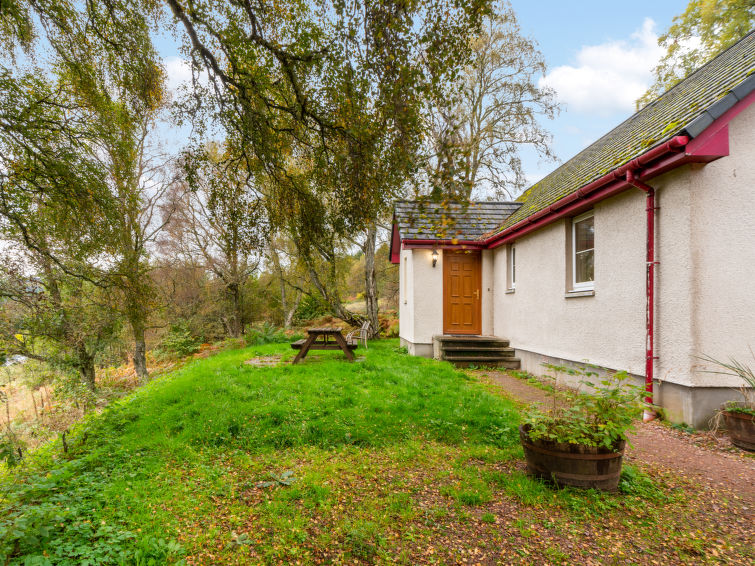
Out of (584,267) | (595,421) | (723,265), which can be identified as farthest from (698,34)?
(595,421)

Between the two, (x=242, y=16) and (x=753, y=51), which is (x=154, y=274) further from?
(x=753, y=51)

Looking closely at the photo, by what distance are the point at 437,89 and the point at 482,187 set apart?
1645 centimetres

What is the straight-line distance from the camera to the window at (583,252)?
23.6 ft

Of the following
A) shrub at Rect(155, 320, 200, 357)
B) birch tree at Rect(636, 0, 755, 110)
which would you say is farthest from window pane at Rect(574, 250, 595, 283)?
shrub at Rect(155, 320, 200, 357)

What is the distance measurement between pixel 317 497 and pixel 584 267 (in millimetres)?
6605

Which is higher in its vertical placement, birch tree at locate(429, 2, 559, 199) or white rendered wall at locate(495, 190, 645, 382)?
birch tree at locate(429, 2, 559, 199)

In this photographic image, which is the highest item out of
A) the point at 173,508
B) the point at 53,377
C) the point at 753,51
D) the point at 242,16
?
the point at 753,51

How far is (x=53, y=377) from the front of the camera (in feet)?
36.0

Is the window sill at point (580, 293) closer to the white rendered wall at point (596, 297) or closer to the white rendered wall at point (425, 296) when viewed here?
the white rendered wall at point (596, 297)

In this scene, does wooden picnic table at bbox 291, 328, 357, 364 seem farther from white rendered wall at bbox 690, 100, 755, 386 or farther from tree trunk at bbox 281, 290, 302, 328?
tree trunk at bbox 281, 290, 302, 328

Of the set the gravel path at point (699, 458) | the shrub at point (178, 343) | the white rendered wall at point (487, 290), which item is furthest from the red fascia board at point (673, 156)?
the shrub at point (178, 343)

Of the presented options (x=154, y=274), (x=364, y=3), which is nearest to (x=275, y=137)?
(x=364, y=3)

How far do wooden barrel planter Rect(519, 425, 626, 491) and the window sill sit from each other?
411cm

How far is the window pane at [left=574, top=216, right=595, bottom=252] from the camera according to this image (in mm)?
7215
